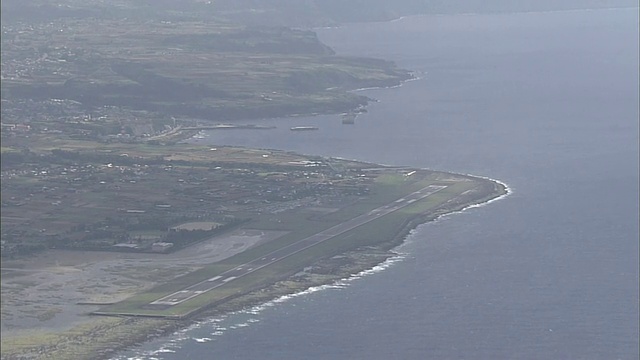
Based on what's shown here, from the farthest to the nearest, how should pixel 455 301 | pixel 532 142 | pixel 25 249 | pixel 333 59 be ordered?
pixel 333 59, pixel 532 142, pixel 25 249, pixel 455 301

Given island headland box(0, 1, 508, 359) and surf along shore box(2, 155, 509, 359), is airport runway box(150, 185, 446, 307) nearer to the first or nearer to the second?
island headland box(0, 1, 508, 359)

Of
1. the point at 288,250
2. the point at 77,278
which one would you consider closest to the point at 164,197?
the point at 288,250

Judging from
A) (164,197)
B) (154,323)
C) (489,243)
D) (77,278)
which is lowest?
(154,323)

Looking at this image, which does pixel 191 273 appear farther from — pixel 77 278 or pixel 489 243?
pixel 489 243

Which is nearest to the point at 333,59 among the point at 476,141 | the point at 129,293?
the point at 476,141

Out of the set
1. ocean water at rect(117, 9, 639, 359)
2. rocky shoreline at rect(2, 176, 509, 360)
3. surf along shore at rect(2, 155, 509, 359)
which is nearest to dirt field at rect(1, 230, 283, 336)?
surf along shore at rect(2, 155, 509, 359)

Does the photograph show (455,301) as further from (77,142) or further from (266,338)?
(77,142)

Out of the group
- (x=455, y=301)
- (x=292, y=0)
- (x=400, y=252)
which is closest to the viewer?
(x=455, y=301)
